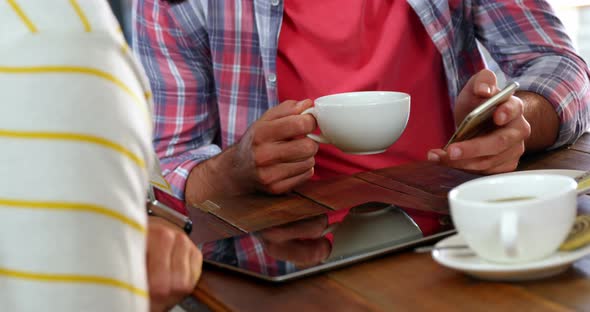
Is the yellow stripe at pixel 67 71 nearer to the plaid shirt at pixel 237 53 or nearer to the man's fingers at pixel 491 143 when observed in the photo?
the man's fingers at pixel 491 143

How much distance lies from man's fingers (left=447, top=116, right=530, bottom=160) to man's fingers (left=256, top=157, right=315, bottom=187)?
22cm

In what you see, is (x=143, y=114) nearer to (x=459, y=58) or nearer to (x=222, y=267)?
(x=222, y=267)

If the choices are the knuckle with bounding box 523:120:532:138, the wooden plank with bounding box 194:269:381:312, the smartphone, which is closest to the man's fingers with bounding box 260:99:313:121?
the smartphone

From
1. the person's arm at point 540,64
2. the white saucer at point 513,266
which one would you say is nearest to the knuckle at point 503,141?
the person's arm at point 540,64

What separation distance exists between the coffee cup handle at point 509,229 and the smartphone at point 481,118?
0.40 metres

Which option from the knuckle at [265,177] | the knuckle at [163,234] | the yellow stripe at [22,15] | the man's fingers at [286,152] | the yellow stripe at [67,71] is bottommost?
the knuckle at [265,177]

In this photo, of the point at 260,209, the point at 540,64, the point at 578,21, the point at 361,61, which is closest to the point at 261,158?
the point at 260,209

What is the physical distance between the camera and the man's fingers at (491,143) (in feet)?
3.47

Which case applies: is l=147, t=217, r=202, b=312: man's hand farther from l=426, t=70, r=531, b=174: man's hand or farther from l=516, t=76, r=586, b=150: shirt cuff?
l=516, t=76, r=586, b=150: shirt cuff

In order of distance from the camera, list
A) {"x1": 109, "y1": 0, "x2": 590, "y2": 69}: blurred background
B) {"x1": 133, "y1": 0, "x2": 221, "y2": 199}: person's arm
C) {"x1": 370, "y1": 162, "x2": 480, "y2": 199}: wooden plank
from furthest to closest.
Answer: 1. {"x1": 109, "y1": 0, "x2": 590, "y2": 69}: blurred background
2. {"x1": 133, "y1": 0, "x2": 221, "y2": 199}: person's arm
3. {"x1": 370, "y1": 162, "x2": 480, "y2": 199}: wooden plank

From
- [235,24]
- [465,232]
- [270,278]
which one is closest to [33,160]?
[270,278]

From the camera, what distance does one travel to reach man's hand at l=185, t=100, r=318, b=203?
1.10 metres

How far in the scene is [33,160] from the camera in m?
0.54

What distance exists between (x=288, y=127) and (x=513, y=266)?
528 mm
